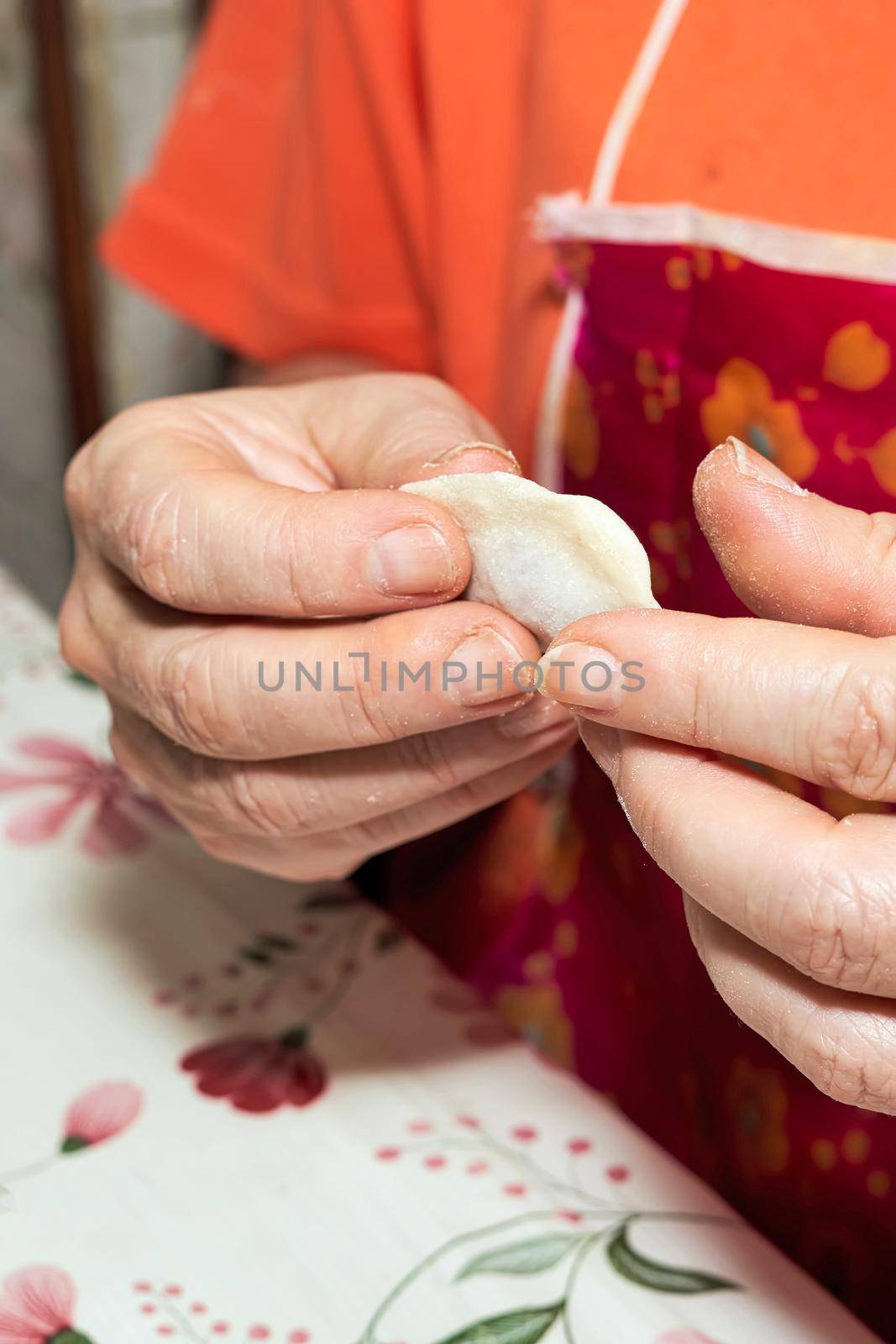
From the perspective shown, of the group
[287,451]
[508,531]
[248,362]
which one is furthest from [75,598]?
[248,362]

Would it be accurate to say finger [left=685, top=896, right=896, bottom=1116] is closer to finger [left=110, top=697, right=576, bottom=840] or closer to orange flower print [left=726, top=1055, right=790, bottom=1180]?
finger [left=110, top=697, right=576, bottom=840]

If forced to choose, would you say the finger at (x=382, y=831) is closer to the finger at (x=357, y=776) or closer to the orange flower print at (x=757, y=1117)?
the finger at (x=357, y=776)

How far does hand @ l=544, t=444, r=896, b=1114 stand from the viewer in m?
0.31

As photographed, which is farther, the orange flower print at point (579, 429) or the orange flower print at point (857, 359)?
the orange flower print at point (579, 429)

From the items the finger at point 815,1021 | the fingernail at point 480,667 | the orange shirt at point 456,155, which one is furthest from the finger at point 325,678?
the orange shirt at point 456,155

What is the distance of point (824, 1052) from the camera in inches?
13.1

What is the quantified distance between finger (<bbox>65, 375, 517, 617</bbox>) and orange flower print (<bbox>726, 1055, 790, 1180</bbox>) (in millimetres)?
299

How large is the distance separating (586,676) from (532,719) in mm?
93

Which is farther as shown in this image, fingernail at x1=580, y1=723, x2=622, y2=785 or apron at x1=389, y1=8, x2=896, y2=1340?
apron at x1=389, y1=8, x2=896, y2=1340

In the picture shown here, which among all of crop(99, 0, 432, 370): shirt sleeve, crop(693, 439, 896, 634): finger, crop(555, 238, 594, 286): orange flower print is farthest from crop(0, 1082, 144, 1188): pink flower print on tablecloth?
crop(99, 0, 432, 370): shirt sleeve

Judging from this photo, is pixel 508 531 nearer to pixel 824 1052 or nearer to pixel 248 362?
pixel 824 1052

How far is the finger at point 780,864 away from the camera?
309 millimetres

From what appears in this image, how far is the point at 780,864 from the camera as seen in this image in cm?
32

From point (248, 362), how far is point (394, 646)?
58cm
